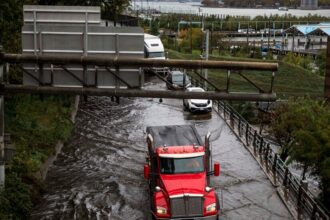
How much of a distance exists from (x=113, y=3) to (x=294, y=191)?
23.2 meters

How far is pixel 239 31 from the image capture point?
147000 mm

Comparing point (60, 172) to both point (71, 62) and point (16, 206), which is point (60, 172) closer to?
point (16, 206)

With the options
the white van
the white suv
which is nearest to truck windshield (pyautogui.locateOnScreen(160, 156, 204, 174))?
the white suv

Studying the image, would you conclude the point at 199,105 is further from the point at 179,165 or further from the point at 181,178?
the point at 181,178

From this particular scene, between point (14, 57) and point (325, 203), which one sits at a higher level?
point (14, 57)

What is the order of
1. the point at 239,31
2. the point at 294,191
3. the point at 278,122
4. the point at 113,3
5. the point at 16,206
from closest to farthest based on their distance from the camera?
the point at 16,206, the point at 294,191, the point at 278,122, the point at 113,3, the point at 239,31

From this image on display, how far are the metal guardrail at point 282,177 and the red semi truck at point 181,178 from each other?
3.40m

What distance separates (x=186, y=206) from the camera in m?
16.8

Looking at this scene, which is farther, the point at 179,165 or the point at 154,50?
the point at 154,50

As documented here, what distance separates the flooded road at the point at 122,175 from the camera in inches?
798

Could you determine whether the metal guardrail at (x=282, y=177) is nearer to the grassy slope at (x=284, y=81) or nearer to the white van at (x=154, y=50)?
the white van at (x=154, y=50)

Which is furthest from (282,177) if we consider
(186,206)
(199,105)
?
(199,105)

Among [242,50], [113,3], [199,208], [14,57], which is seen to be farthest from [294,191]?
[242,50]

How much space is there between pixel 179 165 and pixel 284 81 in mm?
49330
